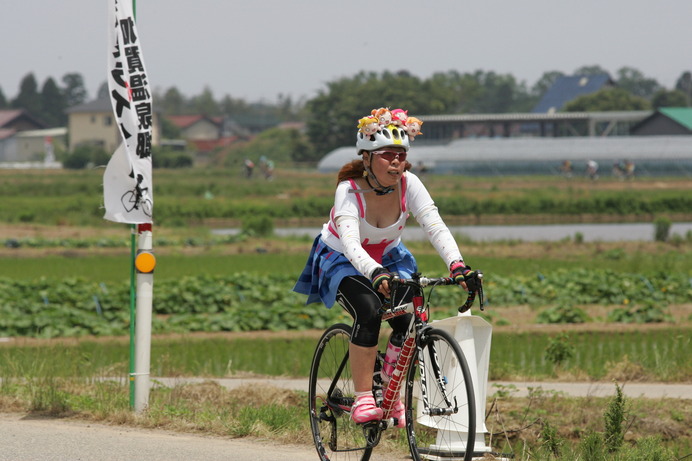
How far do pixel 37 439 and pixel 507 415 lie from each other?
378 centimetres

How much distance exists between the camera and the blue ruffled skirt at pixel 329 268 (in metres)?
5.58

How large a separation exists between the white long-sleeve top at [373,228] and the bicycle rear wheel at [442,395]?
490 mm

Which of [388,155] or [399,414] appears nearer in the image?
[388,155]

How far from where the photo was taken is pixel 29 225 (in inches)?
1551

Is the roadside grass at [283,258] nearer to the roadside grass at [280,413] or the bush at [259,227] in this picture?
the bush at [259,227]

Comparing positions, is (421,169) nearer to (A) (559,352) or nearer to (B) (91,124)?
(B) (91,124)

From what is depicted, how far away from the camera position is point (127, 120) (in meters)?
7.36

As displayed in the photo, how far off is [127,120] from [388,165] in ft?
8.82

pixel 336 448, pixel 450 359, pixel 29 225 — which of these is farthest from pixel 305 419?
pixel 29 225

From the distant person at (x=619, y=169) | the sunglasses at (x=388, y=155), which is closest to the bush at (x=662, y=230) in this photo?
the sunglasses at (x=388, y=155)

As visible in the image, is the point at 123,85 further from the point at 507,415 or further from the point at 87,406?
the point at 507,415

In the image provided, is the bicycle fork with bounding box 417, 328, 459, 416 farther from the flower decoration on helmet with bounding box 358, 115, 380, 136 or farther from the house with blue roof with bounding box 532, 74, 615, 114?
the house with blue roof with bounding box 532, 74, 615, 114

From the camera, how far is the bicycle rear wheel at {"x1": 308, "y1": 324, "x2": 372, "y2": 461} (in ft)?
19.7

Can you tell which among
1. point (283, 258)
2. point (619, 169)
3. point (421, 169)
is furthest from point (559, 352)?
point (421, 169)
